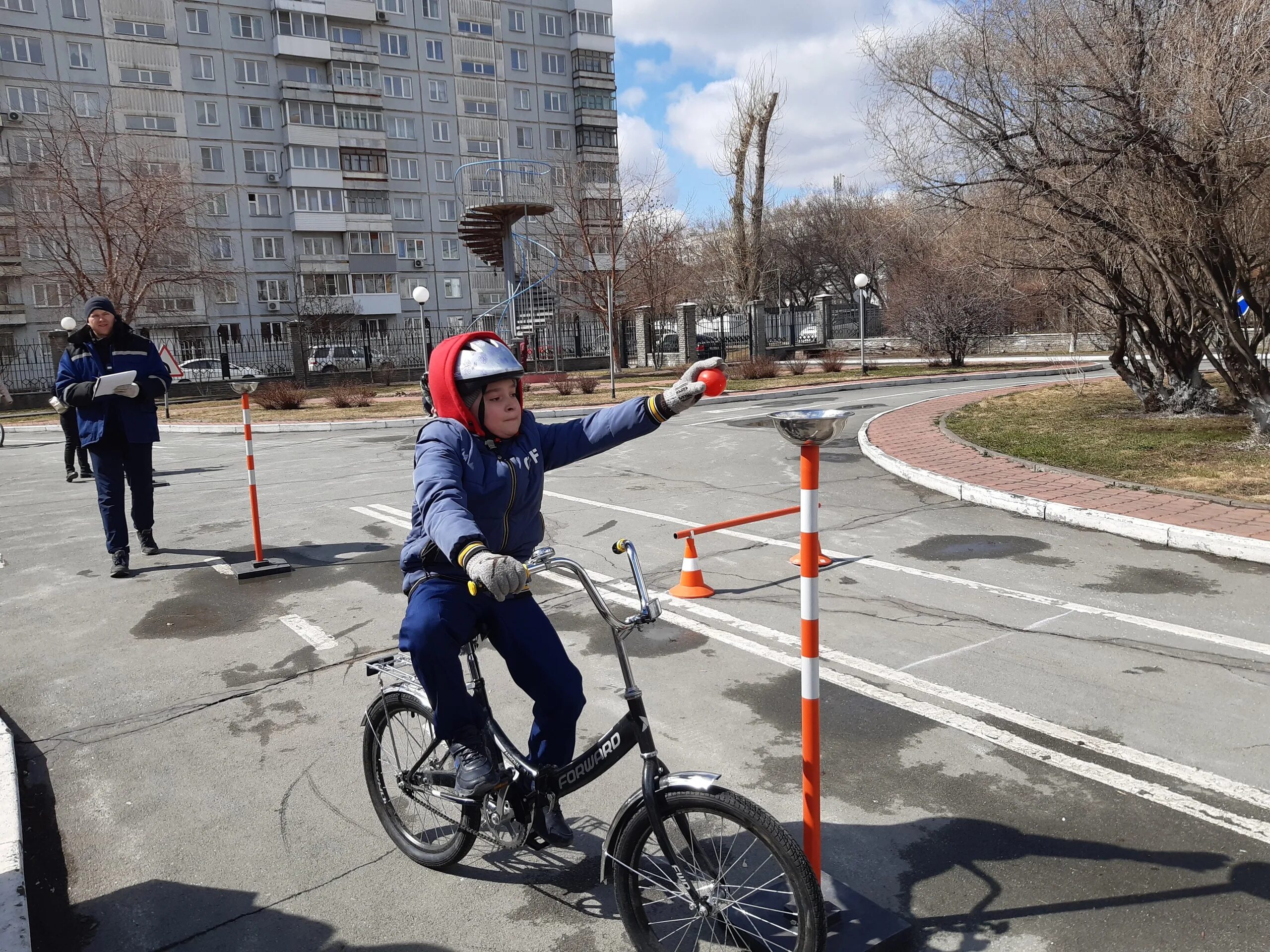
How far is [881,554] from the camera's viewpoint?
7.62m

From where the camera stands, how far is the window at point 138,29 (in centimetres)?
5166

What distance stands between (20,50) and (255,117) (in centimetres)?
1198

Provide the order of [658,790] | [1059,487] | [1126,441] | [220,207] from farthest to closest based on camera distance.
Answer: [220,207] → [1126,441] → [1059,487] → [658,790]

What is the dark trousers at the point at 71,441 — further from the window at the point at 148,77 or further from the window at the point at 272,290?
the window at the point at 148,77

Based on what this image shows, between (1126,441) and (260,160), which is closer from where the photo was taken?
(1126,441)

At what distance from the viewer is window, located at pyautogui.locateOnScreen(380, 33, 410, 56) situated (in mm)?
60656

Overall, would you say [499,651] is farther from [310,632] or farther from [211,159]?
[211,159]

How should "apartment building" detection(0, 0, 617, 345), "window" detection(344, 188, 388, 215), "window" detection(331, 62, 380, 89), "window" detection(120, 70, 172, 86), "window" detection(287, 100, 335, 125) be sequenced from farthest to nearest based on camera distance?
"window" detection(344, 188, 388, 215)
"window" detection(331, 62, 380, 89)
"window" detection(287, 100, 335, 125)
"window" detection(120, 70, 172, 86)
"apartment building" detection(0, 0, 617, 345)

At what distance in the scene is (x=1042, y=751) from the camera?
13.5 feet

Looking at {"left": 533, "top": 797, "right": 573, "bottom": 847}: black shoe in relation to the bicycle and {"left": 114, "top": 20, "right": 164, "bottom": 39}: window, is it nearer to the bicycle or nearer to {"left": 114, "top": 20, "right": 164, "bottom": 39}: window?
the bicycle

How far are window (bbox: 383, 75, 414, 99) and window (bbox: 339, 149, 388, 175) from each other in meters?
4.04

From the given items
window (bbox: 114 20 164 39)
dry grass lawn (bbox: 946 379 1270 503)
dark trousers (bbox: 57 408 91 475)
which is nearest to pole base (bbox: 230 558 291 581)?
dark trousers (bbox: 57 408 91 475)

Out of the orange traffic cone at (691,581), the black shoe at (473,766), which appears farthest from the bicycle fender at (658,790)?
the orange traffic cone at (691,581)

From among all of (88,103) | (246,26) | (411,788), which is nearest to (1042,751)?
(411,788)
